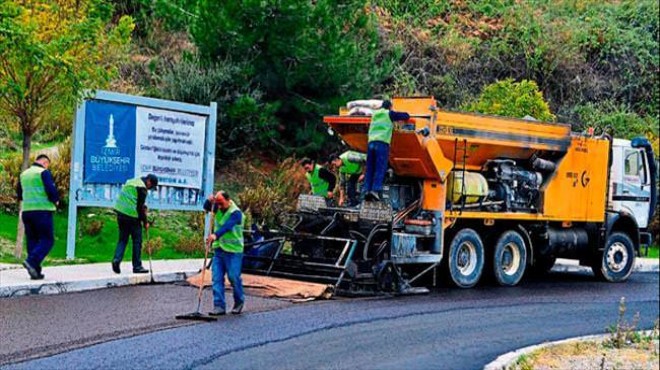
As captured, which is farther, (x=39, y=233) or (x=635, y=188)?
(x=635, y=188)

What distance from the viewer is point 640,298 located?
1622cm

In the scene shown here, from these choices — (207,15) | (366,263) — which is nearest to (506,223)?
(366,263)

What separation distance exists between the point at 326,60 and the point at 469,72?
632cm

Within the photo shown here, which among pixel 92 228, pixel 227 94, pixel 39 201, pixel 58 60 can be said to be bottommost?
pixel 92 228

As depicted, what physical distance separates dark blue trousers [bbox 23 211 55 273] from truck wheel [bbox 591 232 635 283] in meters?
10.0

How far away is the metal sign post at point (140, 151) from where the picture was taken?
1577 centimetres

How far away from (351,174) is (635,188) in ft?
19.3

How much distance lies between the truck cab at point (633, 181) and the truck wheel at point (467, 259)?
3.64 m

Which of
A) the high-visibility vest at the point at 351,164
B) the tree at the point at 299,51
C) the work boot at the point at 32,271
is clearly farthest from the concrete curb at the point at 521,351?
the work boot at the point at 32,271

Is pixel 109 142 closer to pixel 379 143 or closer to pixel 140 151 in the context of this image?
pixel 140 151

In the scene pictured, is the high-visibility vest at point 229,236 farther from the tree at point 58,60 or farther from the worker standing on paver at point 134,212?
the tree at point 58,60

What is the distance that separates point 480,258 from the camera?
15969 mm

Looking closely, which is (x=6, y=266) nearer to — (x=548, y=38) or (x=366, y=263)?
(x=366, y=263)

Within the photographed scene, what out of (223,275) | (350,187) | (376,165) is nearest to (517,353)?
(223,275)
